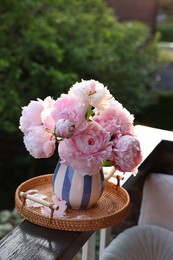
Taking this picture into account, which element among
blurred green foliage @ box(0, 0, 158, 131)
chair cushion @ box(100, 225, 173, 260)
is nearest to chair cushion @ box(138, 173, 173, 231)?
chair cushion @ box(100, 225, 173, 260)

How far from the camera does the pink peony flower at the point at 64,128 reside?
0.82 m

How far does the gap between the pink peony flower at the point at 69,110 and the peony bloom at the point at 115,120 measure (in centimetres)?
5

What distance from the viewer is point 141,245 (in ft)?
4.10

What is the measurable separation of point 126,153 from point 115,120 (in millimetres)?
72

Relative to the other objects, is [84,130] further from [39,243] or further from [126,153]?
[39,243]

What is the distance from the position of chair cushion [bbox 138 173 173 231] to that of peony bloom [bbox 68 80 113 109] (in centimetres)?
66

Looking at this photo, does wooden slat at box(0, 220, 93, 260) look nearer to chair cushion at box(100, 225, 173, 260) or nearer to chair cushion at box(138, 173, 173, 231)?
chair cushion at box(100, 225, 173, 260)

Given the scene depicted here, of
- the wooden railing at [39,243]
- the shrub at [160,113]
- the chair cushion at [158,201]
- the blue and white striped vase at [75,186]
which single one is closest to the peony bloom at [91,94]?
the blue and white striped vase at [75,186]

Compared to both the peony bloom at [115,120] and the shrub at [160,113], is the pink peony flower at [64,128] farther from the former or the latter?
the shrub at [160,113]

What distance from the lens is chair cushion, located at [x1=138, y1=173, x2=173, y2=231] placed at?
1.44 meters

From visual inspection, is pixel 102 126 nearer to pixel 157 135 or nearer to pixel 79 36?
pixel 157 135

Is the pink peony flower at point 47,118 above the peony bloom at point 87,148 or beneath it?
above

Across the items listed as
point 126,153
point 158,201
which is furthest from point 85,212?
point 158,201

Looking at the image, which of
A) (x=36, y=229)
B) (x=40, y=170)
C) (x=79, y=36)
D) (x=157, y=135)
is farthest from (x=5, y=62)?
(x=36, y=229)
